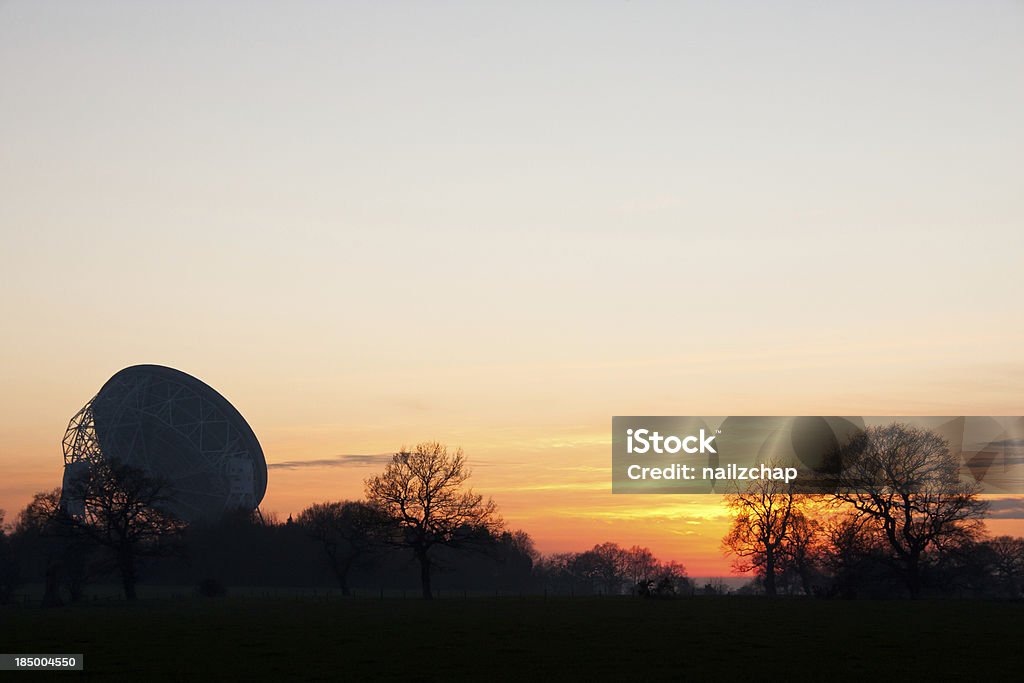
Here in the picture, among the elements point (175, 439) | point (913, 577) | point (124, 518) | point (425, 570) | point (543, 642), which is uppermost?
point (175, 439)

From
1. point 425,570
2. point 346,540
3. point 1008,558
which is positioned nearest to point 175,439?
point 346,540

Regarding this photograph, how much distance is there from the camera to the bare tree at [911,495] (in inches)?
3108

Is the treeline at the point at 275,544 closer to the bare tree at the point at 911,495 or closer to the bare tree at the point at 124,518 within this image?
the bare tree at the point at 124,518

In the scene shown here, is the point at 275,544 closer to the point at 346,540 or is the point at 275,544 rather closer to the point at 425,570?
the point at 346,540

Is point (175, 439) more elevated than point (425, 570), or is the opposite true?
point (175, 439)

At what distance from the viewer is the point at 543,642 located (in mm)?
41469

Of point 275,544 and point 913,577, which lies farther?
point 275,544

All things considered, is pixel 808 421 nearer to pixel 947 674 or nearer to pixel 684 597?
pixel 684 597

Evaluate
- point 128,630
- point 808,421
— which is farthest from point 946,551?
point 128,630

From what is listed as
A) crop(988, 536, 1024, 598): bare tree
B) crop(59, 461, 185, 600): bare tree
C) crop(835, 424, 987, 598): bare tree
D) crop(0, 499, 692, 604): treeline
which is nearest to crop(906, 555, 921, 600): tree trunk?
crop(835, 424, 987, 598): bare tree

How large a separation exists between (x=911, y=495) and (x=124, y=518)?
61712 millimetres

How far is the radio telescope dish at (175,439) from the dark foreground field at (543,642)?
149ft

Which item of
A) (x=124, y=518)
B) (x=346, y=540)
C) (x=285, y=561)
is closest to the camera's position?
(x=124, y=518)

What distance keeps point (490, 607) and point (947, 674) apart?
41022 millimetres
